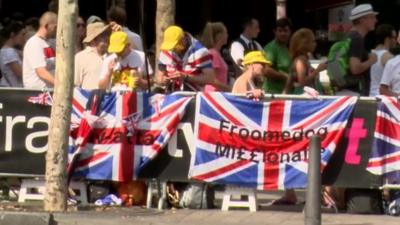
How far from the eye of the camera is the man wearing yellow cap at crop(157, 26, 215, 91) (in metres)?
13.8

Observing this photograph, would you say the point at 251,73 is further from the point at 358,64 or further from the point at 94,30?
the point at 94,30

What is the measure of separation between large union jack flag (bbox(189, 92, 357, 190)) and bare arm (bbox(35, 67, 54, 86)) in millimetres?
1676

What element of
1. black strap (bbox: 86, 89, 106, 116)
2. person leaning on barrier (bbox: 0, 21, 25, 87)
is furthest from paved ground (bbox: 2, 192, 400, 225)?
person leaning on barrier (bbox: 0, 21, 25, 87)

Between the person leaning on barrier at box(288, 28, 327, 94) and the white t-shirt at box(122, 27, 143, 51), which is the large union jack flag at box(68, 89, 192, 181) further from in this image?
the person leaning on barrier at box(288, 28, 327, 94)

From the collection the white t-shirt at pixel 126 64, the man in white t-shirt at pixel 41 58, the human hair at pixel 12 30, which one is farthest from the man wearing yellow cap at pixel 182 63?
the human hair at pixel 12 30

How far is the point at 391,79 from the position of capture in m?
13.8

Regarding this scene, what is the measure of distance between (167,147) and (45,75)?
158cm

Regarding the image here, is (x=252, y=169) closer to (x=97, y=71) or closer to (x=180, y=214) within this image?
(x=180, y=214)

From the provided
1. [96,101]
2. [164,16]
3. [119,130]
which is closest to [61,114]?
[96,101]

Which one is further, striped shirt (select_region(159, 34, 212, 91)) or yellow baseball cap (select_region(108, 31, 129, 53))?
striped shirt (select_region(159, 34, 212, 91))

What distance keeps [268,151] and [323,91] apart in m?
2.65

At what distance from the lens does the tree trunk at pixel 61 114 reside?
1274 centimetres

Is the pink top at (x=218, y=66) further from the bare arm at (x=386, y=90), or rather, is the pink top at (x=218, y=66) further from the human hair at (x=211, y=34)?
the bare arm at (x=386, y=90)

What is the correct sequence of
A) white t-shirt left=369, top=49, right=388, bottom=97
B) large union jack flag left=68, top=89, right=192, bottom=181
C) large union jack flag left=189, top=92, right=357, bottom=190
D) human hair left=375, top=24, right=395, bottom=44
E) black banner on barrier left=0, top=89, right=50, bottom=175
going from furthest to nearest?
human hair left=375, top=24, right=395, bottom=44 < white t-shirt left=369, top=49, right=388, bottom=97 < black banner on barrier left=0, top=89, right=50, bottom=175 < large union jack flag left=68, top=89, right=192, bottom=181 < large union jack flag left=189, top=92, right=357, bottom=190
